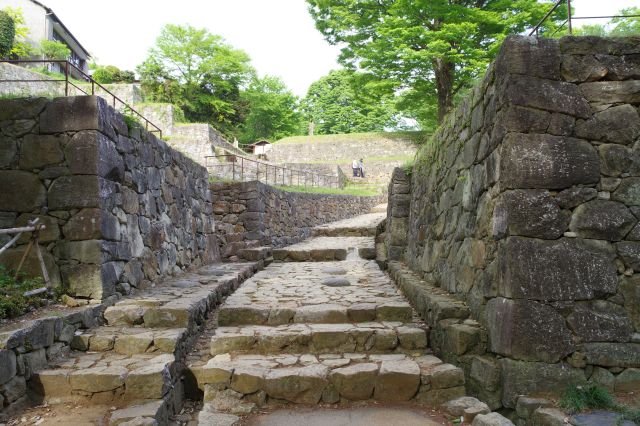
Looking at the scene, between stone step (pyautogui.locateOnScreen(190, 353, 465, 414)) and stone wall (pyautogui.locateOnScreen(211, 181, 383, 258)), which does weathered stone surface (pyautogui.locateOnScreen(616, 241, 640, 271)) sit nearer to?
stone step (pyautogui.locateOnScreen(190, 353, 465, 414))

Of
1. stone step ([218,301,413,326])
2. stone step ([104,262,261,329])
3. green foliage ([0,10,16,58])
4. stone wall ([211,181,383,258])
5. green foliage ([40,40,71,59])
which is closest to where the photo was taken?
stone step ([104,262,261,329])

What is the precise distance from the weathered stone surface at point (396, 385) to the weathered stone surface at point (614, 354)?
1.35 m

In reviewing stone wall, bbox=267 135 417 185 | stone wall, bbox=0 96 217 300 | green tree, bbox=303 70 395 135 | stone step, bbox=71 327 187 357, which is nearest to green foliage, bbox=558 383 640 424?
stone step, bbox=71 327 187 357

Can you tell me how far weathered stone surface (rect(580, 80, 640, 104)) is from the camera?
345 cm

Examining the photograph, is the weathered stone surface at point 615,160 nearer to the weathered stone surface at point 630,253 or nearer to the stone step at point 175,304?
the weathered stone surface at point 630,253

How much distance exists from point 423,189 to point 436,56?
11.6 meters

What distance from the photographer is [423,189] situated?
7242 mm

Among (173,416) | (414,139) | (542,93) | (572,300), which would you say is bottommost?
(173,416)

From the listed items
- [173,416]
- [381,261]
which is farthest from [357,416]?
[381,261]

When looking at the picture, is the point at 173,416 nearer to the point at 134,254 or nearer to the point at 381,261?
the point at 134,254

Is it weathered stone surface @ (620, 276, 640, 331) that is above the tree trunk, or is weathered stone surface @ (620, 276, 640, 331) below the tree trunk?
below

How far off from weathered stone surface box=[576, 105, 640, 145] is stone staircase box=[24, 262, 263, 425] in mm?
4073

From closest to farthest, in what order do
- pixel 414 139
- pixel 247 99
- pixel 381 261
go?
pixel 381 261
pixel 414 139
pixel 247 99

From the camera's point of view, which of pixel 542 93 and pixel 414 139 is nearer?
pixel 542 93
